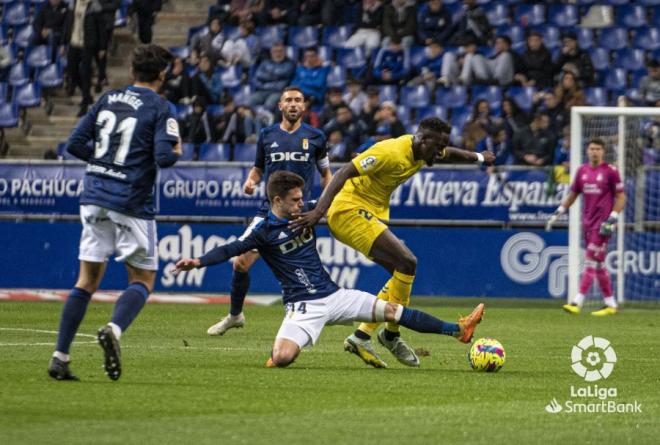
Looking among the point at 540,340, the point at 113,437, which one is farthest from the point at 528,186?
the point at 113,437

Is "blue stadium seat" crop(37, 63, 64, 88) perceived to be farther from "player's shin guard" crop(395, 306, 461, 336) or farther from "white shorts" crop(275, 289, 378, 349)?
"player's shin guard" crop(395, 306, 461, 336)

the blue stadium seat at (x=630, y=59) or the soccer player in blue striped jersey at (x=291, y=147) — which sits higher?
the blue stadium seat at (x=630, y=59)

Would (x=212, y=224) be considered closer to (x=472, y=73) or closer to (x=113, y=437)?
(x=472, y=73)

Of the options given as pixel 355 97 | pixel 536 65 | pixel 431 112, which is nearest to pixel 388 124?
pixel 355 97

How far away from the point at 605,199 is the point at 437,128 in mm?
7742

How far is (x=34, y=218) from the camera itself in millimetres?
19734

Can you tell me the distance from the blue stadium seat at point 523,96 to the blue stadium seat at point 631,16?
3170mm

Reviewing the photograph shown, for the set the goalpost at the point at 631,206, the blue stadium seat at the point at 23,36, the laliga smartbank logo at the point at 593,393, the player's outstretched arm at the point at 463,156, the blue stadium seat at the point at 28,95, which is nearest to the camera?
the laliga smartbank logo at the point at 593,393

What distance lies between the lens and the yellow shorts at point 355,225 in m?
10.9

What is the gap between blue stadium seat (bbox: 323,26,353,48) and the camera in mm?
24344

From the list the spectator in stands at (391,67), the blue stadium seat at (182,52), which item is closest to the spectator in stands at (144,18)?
the blue stadium seat at (182,52)

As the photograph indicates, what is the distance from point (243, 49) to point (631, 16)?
23.0ft

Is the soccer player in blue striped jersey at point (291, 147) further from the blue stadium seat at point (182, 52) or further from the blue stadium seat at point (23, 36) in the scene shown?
the blue stadium seat at point (23, 36)

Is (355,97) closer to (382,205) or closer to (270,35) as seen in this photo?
(270,35)
